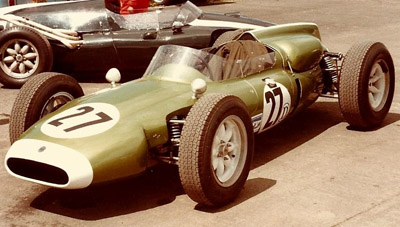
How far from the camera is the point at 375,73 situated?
6887 mm

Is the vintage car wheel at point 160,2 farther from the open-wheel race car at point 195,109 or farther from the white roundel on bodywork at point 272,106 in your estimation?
the white roundel on bodywork at point 272,106

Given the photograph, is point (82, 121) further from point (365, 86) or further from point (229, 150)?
point (365, 86)

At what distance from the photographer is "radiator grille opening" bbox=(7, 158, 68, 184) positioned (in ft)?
15.6

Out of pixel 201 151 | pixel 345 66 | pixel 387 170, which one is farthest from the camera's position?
pixel 345 66

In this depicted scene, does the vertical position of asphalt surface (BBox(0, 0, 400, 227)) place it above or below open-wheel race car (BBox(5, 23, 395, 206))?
below

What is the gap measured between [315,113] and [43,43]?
350 cm

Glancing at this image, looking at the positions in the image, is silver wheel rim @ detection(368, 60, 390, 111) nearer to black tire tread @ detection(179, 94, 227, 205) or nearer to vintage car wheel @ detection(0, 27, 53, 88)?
black tire tread @ detection(179, 94, 227, 205)

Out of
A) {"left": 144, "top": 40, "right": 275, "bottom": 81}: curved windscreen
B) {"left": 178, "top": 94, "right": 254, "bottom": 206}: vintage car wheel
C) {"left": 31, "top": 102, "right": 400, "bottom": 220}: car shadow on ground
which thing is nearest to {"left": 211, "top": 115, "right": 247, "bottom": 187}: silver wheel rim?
{"left": 178, "top": 94, "right": 254, "bottom": 206}: vintage car wheel

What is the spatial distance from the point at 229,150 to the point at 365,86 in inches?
76.2

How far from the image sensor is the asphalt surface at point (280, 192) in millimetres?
4848

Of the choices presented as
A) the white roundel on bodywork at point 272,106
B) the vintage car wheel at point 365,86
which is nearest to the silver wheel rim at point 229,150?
the white roundel on bodywork at point 272,106

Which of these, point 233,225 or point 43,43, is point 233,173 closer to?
point 233,225

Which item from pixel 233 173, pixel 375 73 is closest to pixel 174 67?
pixel 233 173

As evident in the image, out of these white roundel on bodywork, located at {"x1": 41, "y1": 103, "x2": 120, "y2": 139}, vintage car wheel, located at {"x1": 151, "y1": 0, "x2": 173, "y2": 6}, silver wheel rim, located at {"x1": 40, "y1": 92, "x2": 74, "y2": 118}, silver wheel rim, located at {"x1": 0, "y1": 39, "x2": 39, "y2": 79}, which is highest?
vintage car wheel, located at {"x1": 151, "y1": 0, "x2": 173, "y2": 6}
